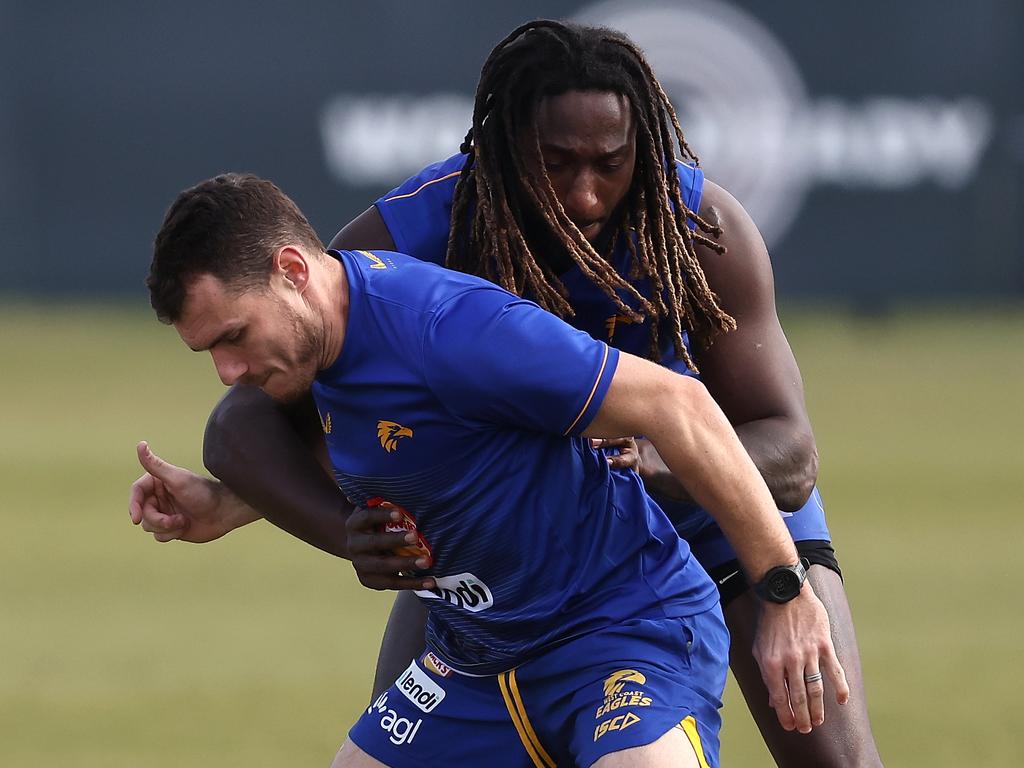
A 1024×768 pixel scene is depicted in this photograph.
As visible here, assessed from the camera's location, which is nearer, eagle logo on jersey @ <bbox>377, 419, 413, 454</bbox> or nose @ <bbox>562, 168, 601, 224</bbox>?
eagle logo on jersey @ <bbox>377, 419, 413, 454</bbox>

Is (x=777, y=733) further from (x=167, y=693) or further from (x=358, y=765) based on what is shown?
(x=167, y=693)

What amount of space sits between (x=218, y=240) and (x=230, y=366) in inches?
11.5

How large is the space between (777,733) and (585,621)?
1.02m

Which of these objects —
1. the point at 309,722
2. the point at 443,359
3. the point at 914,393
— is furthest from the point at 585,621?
the point at 914,393

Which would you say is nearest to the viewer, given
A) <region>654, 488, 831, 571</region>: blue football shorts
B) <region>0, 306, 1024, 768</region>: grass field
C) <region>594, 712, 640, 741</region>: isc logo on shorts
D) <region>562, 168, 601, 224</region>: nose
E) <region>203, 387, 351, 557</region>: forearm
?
<region>594, 712, 640, 741</region>: isc logo on shorts

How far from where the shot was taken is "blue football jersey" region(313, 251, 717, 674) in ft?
13.6

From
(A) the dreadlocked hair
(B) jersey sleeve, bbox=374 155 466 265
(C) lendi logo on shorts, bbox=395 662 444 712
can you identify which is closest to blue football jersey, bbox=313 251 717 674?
(C) lendi logo on shorts, bbox=395 662 444 712

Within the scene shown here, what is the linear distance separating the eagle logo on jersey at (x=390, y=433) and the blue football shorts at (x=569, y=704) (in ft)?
2.13

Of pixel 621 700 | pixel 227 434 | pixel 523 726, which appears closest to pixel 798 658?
pixel 621 700

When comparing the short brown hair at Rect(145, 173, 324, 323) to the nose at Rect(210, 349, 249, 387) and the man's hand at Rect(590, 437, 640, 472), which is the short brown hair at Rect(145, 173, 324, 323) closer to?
the nose at Rect(210, 349, 249, 387)

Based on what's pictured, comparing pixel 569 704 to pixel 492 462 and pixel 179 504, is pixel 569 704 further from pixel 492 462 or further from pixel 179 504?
pixel 179 504

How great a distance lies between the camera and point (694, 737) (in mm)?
4418

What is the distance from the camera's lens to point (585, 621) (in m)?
4.59

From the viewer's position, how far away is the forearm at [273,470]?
512 cm
